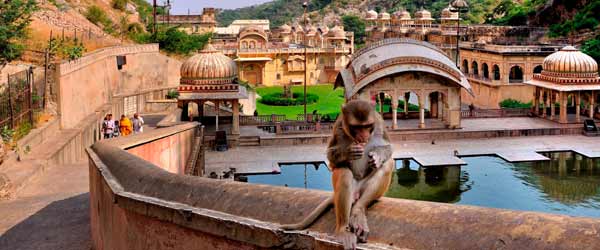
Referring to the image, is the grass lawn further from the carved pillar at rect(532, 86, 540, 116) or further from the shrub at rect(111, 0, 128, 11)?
the shrub at rect(111, 0, 128, 11)

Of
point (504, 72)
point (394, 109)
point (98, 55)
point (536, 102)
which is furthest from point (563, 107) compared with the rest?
point (98, 55)

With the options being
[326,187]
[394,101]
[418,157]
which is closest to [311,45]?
[394,101]

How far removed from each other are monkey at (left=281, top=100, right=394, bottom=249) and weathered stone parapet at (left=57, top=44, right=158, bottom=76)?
1192cm

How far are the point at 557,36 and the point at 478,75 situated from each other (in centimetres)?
803

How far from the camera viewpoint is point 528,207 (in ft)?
47.5

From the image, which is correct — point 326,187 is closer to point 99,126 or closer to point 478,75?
point 99,126

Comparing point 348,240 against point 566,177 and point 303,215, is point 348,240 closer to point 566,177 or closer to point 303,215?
point 303,215

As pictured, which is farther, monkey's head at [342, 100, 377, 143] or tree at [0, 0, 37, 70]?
tree at [0, 0, 37, 70]

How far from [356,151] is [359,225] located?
1.40ft

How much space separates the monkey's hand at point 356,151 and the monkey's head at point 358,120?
0.12 ft

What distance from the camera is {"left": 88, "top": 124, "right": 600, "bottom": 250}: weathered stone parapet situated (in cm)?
364

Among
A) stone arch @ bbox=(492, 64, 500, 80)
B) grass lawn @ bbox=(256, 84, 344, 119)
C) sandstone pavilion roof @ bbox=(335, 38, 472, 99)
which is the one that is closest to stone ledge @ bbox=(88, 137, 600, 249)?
sandstone pavilion roof @ bbox=(335, 38, 472, 99)

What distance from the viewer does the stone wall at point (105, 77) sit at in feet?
50.9

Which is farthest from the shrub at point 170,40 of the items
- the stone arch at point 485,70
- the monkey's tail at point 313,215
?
the monkey's tail at point 313,215
